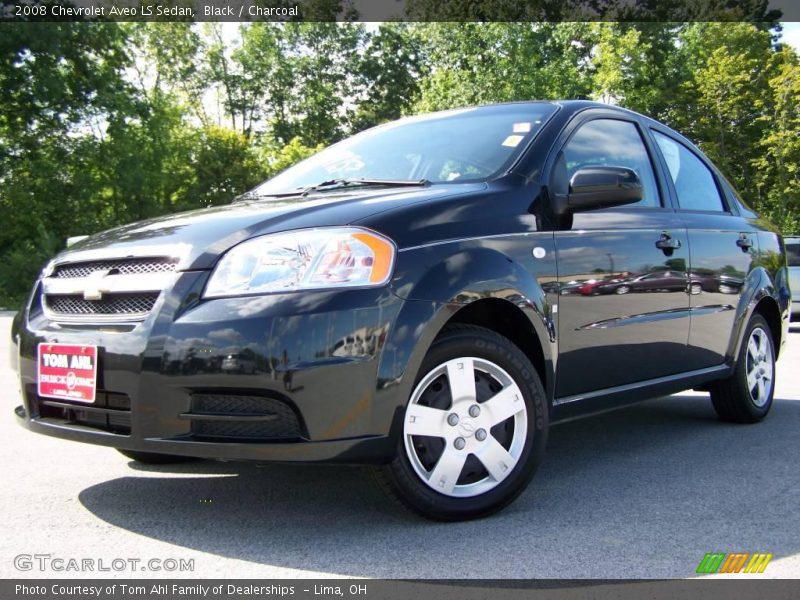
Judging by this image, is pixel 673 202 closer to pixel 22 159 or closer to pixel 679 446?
pixel 679 446

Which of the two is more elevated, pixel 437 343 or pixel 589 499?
pixel 437 343

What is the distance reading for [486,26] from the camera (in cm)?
4084

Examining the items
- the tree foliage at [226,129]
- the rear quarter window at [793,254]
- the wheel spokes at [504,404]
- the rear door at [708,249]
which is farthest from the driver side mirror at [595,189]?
the tree foliage at [226,129]

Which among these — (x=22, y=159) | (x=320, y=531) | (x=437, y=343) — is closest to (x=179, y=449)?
(x=320, y=531)

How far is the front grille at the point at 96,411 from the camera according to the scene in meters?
3.12

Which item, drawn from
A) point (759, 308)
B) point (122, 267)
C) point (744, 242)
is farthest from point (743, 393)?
point (122, 267)

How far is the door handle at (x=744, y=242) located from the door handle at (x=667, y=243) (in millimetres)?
910

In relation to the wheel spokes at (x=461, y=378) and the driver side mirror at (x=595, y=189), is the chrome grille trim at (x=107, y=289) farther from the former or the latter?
the driver side mirror at (x=595, y=189)

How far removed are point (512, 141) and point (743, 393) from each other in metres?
2.48

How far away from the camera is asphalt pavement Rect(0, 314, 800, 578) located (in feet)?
9.46

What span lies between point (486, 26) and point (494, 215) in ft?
129

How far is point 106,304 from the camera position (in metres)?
3.27

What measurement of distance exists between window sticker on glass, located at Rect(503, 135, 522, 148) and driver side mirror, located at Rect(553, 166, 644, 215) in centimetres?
31

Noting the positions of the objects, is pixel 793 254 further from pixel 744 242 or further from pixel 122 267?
pixel 122 267
